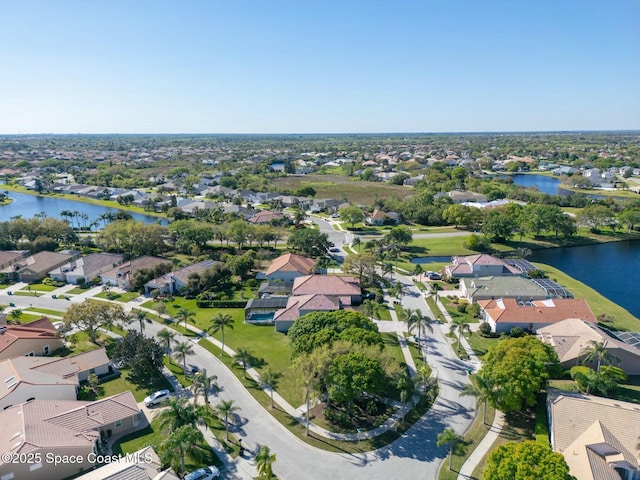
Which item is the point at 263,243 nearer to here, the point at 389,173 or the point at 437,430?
the point at 437,430

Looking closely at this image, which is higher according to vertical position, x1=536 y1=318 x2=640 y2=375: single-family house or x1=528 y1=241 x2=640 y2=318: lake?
x1=536 y1=318 x2=640 y2=375: single-family house

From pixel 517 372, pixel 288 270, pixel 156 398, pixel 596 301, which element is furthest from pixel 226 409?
pixel 596 301

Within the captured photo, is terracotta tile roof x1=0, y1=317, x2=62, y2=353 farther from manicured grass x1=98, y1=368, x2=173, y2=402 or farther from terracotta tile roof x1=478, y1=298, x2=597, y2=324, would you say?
terracotta tile roof x1=478, y1=298, x2=597, y2=324

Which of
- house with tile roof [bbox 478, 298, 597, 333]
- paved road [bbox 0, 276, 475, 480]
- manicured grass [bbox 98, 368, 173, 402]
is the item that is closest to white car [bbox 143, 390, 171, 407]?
manicured grass [bbox 98, 368, 173, 402]

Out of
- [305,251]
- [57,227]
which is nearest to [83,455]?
[305,251]

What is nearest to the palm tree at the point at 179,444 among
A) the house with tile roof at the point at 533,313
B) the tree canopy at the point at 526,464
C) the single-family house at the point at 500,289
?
the tree canopy at the point at 526,464

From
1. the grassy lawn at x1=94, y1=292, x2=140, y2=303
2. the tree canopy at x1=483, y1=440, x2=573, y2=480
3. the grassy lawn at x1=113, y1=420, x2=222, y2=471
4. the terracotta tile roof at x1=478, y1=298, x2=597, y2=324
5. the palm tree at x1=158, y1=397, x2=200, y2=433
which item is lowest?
the grassy lawn at x1=113, y1=420, x2=222, y2=471
